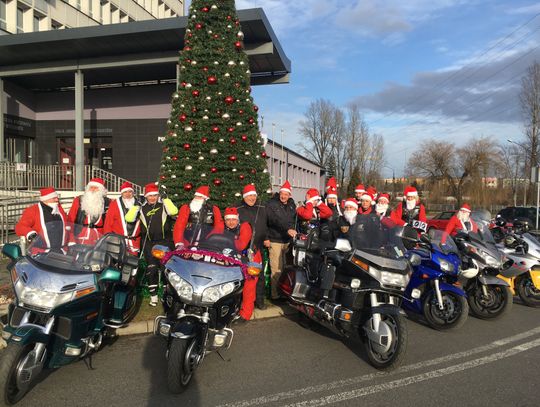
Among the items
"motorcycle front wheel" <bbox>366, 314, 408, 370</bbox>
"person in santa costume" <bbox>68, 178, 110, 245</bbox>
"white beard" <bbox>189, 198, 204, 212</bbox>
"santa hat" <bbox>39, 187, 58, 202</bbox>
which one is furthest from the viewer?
"person in santa costume" <bbox>68, 178, 110, 245</bbox>

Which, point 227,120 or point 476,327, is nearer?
point 476,327

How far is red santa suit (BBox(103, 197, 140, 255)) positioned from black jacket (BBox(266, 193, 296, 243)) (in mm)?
2051

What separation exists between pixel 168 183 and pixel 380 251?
504 centimetres

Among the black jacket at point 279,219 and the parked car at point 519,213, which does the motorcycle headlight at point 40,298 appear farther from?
the parked car at point 519,213

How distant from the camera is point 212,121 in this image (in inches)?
335

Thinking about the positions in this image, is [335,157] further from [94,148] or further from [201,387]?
[201,387]

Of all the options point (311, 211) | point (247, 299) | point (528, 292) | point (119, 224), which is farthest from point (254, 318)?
point (528, 292)

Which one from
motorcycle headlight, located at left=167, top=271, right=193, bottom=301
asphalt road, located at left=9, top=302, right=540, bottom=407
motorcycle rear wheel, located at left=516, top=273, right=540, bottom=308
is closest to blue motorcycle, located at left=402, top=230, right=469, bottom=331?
asphalt road, located at left=9, top=302, right=540, bottom=407

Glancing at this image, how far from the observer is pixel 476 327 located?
607 centimetres

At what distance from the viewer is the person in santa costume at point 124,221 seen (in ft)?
20.0

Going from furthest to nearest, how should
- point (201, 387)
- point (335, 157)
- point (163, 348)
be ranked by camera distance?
point (335, 157) < point (163, 348) < point (201, 387)

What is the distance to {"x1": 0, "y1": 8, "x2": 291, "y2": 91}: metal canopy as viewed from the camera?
14750 millimetres

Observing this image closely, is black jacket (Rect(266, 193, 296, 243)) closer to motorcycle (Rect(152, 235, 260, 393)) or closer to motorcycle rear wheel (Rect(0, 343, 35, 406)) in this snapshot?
motorcycle (Rect(152, 235, 260, 393))

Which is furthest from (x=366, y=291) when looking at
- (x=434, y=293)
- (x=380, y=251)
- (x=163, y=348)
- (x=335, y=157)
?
(x=335, y=157)
